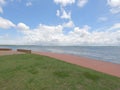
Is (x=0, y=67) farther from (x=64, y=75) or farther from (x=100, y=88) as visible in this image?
(x=100, y=88)

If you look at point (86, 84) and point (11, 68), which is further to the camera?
point (11, 68)

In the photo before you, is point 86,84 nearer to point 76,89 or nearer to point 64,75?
point 76,89

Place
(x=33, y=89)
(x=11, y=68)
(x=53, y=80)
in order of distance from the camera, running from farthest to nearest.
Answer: (x=11, y=68)
(x=53, y=80)
(x=33, y=89)

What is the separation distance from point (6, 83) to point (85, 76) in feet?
17.3

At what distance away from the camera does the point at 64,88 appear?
852cm

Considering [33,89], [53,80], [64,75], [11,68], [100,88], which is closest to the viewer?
[33,89]

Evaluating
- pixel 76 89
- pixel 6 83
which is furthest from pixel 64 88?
pixel 6 83

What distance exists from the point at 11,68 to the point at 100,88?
23.1ft

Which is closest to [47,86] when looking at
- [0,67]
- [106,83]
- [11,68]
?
[106,83]

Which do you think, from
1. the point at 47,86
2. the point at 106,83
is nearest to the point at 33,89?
the point at 47,86

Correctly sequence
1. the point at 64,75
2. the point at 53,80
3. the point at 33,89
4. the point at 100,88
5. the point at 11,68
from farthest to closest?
the point at 11,68, the point at 64,75, the point at 53,80, the point at 100,88, the point at 33,89

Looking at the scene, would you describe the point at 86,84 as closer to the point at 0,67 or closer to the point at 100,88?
the point at 100,88

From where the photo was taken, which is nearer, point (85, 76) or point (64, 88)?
point (64, 88)

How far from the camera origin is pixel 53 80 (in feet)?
31.2
